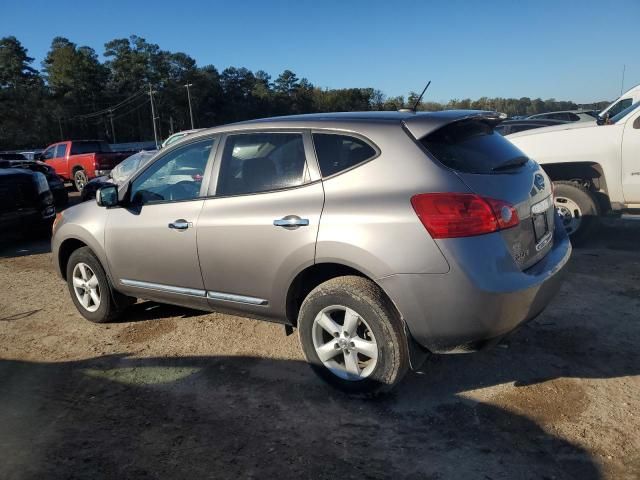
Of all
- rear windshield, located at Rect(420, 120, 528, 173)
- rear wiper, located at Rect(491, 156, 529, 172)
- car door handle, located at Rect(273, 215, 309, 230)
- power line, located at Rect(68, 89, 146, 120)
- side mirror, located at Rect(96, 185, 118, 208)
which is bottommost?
car door handle, located at Rect(273, 215, 309, 230)

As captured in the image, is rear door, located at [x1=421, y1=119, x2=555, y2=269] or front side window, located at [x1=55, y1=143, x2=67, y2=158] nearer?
rear door, located at [x1=421, y1=119, x2=555, y2=269]

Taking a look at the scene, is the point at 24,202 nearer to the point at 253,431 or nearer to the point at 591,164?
the point at 253,431

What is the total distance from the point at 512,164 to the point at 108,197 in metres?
3.23

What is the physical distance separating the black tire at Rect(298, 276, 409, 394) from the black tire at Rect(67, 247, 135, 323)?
2.27 m

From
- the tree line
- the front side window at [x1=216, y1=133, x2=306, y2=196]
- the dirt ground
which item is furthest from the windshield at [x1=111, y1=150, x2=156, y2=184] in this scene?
the tree line

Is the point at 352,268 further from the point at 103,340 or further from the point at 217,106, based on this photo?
the point at 217,106

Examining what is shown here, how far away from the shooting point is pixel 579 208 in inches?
252

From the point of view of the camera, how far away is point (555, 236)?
356 centimetres

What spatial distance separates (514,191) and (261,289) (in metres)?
1.74

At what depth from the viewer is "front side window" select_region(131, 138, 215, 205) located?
154 inches

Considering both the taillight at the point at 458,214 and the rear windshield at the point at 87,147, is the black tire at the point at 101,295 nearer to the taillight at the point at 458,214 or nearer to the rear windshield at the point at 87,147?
the taillight at the point at 458,214

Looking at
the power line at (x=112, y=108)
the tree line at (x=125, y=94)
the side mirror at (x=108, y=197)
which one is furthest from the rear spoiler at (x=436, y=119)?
the power line at (x=112, y=108)

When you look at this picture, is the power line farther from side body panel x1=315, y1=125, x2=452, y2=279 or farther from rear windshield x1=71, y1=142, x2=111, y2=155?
side body panel x1=315, y1=125, x2=452, y2=279

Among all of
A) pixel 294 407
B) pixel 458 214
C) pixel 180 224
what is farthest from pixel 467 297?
pixel 180 224
